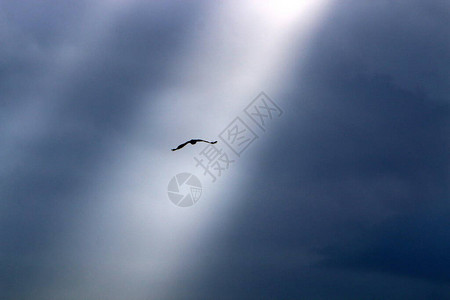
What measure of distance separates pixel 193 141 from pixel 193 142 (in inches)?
11.1

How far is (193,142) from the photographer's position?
92.0 metres

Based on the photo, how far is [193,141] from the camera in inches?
3625
